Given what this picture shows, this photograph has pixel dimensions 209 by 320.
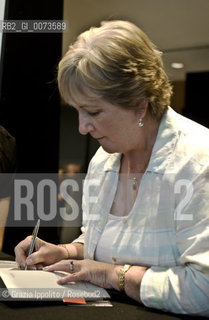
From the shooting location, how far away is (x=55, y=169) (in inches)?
89.2

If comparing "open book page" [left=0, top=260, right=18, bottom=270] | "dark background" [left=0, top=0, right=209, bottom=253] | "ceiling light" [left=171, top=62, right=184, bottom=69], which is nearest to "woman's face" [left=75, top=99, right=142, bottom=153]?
"open book page" [left=0, top=260, right=18, bottom=270]

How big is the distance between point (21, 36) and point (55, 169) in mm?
673

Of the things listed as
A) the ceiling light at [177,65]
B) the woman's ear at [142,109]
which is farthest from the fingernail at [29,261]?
the ceiling light at [177,65]

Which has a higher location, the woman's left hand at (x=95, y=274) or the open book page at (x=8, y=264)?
the woman's left hand at (x=95, y=274)

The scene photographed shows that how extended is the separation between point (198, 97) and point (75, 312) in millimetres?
1442

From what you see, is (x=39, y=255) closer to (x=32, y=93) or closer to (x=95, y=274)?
(x=95, y=274)

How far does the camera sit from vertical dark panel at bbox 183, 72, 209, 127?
2.15 meters

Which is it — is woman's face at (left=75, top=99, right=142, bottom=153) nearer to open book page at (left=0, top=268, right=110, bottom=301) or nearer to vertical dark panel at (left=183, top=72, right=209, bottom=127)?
open book page at (left=0, top=268, right=110, bottom=301)

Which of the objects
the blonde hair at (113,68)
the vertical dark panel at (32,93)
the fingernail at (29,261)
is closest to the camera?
the blonde hair at (113,68)

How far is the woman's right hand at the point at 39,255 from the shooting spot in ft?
4.44

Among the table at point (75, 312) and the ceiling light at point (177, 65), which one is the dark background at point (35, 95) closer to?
the ceiling light at point (177, 65)

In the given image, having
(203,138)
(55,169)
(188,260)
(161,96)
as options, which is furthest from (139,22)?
(188,260)

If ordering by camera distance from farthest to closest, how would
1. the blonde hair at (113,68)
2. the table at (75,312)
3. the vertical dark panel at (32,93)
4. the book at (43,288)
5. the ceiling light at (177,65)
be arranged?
the ceiling light at (177,65) < the vertical dark panel at (32,93) < the blonde hair at (113,68) < the book at (43,288) < the table at (75,312)

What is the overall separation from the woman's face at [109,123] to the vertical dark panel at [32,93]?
0.89 m
